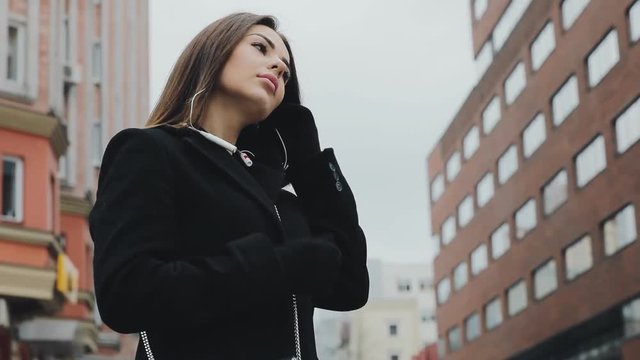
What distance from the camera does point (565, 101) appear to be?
48812 mm

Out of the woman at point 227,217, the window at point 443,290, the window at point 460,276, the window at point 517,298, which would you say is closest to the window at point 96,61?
the window at point 517,298

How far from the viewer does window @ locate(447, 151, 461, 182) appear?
226ft

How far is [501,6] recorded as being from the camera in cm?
6038

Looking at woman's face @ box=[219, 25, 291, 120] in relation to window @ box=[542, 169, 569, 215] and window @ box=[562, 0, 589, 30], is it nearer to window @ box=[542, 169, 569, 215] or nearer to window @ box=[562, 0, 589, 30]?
window @ box=[562, 0, 589, 30]

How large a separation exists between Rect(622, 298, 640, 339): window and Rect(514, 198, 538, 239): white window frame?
10.2 meters

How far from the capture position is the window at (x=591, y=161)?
44.0 m

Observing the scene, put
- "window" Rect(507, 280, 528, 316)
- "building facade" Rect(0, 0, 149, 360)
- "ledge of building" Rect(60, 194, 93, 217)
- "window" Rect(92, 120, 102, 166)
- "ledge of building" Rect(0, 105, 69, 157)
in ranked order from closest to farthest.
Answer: "building facade" Rect(0, 0, 149, 360), "ledge of building" Rect(0, 105, 69, 157), "ledge of building" Rect(60, 194, 93, 217), "window" Rect(92, 120, 102, 166), "window" Rect(507, 280, 528, 316)

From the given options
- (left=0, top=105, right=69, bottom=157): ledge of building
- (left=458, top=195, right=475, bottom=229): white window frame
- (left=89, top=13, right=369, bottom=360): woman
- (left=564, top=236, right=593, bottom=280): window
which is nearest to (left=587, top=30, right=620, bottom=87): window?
(left=564, top=236, right=593, bottom=280): window

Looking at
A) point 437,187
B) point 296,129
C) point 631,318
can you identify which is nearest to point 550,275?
point 631,318

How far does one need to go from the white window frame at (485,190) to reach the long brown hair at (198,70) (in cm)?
5871

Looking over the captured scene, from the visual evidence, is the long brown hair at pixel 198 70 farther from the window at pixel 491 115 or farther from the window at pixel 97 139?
the window at pixel 491 115

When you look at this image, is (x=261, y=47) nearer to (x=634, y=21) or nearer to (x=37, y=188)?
(x=37, y=188)

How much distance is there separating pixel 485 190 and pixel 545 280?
35.0 ft

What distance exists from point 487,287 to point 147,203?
6083 centimetres
